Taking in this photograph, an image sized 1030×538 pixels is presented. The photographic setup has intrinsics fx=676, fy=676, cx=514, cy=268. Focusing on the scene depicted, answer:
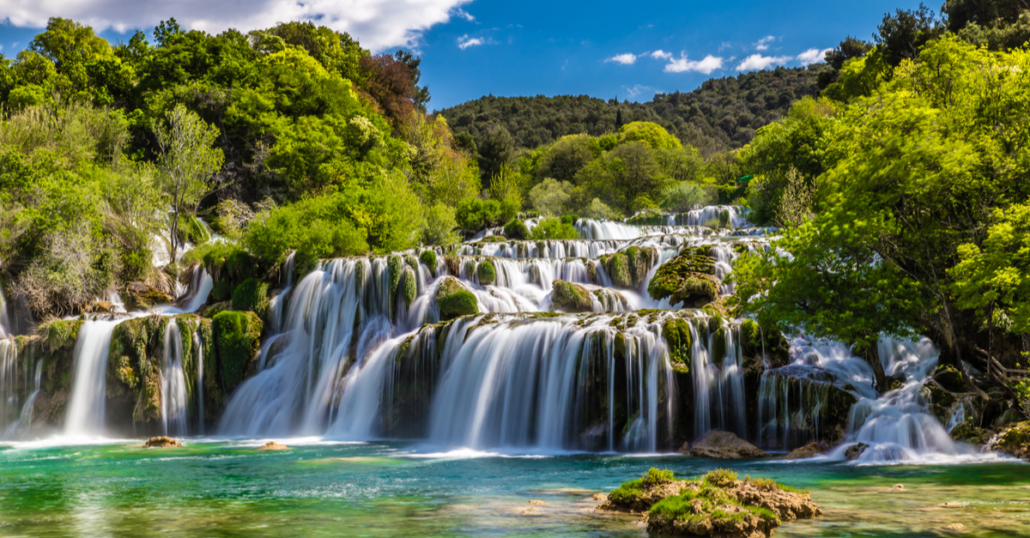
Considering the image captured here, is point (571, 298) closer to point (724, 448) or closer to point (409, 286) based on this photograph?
point (409, 286)

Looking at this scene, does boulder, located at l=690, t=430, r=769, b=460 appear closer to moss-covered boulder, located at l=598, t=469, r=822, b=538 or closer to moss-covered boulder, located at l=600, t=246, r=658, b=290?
moss-covered boulder, located at l=598, t=469, r=822, b=538

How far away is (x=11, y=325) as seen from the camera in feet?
98.5

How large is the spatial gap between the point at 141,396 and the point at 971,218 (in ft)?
90.2

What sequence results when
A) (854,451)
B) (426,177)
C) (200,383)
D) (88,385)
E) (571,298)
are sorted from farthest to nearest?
(426,177) → (571,298) → (200,383) → (88,385) → (854,451)

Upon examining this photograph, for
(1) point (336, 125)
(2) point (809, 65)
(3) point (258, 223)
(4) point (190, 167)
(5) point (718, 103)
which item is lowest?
(3) point (258, 223)

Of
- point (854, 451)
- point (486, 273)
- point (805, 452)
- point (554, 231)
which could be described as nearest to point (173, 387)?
point (486, 273)

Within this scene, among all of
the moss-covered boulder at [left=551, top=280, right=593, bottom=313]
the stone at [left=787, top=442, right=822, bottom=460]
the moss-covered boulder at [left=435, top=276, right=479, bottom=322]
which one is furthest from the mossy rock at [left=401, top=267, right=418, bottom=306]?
the stone at [left=787, top=442, right=822, bottom=460]

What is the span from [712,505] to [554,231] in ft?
119

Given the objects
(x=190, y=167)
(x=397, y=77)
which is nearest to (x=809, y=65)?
(x=397, y=77)

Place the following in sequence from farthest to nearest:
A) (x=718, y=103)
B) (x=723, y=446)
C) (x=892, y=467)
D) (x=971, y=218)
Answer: (x=718, y=103)
(x=723, y=446)
(x=971, y=218)
(x=892, y=467)

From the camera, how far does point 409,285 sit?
28.0m

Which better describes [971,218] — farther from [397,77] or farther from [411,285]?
[397,77]

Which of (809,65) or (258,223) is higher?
(809,65)

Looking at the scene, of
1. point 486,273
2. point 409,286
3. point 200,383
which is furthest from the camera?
point 486,273
